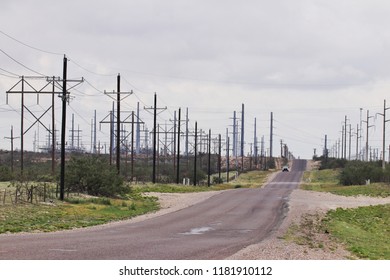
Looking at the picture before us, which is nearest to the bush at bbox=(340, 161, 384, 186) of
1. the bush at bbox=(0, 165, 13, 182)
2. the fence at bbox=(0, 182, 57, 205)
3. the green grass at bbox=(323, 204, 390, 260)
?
the green grass at bbox=(323, 204, 390, 260)

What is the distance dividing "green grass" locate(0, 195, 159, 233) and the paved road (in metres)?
1.70

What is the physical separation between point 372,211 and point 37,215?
23639 millimetres

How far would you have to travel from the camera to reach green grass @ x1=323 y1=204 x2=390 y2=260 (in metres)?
24.2

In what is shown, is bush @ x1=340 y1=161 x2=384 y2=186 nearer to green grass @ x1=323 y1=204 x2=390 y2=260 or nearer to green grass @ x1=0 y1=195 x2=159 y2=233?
green grass @ x1=323 y1=204 x2=390 y2=260

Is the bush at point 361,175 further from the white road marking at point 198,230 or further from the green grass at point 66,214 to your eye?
the white road marking at point 198,230

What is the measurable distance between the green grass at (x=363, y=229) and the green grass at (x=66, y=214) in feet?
32.8

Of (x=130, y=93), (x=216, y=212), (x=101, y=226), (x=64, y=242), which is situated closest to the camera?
(x=64, y=242)

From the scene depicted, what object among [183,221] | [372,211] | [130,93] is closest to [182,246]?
[183,221]

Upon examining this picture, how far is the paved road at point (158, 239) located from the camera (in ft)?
62.5

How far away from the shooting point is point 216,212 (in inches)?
1570

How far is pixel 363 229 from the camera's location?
118 feet

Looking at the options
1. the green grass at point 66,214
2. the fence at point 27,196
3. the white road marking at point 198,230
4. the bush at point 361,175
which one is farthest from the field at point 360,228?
the bush at point 361,175

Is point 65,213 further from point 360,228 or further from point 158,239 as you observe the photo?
point 360,228

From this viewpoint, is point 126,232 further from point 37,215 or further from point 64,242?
point 37,215
